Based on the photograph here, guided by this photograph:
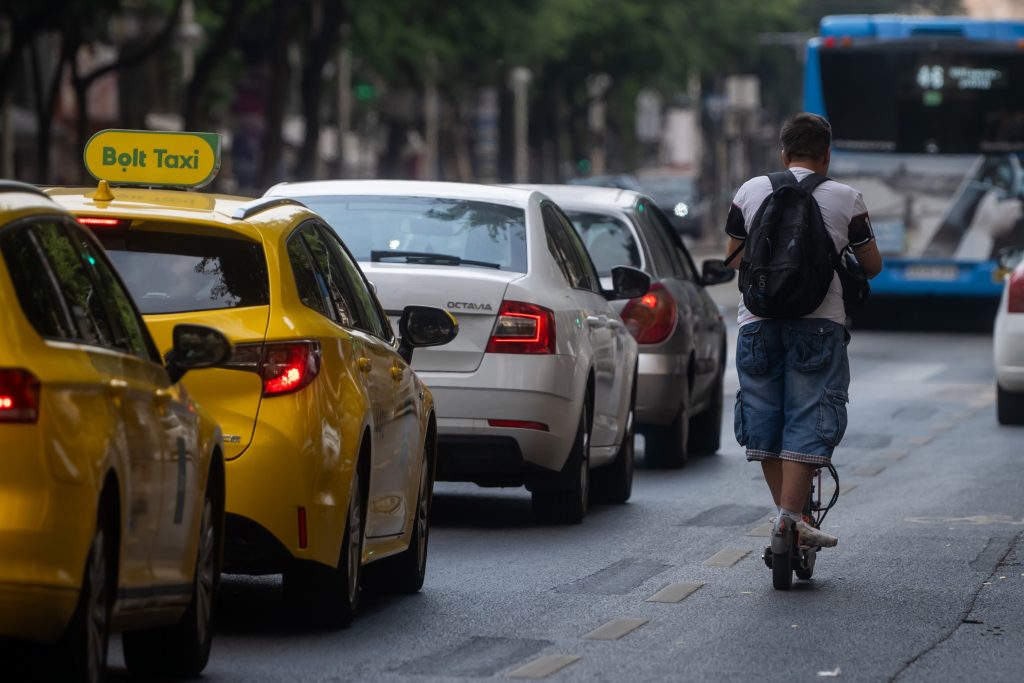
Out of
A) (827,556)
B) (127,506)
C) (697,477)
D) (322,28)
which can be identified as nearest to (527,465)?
(827,556)

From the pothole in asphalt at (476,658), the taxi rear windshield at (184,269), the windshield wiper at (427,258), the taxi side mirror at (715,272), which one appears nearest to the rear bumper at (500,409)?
the windshield wiper at (427,258)

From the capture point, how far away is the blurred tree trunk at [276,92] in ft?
134

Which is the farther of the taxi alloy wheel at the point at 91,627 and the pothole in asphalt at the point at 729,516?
the pothole in asphalt at the point at 729,516

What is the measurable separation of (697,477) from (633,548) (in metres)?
3.56

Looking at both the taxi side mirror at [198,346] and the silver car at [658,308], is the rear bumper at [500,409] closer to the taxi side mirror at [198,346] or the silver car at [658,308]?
the silver car at [658,308]

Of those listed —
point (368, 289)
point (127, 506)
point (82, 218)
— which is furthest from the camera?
point (368, 289)

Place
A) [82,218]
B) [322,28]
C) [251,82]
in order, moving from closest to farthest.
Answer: [82,218]
[322,28]
[251,82]

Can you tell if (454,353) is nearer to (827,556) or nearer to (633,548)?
(633,548)

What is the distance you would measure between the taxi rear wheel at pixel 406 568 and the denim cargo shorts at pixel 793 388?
48.0 inches

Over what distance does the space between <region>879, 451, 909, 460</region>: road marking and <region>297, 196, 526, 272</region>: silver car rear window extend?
4.59 metres

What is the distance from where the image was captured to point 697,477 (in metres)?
14.2

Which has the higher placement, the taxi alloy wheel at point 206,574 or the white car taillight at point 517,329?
the white car taillight at point 517,329

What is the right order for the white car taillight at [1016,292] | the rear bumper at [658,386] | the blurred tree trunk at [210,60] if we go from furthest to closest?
the blurred tree trunk at [210,60]
the white car taillight at [1016,292]
the rear bumper at [658,386]

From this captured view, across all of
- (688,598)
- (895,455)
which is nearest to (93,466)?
(688,598)
